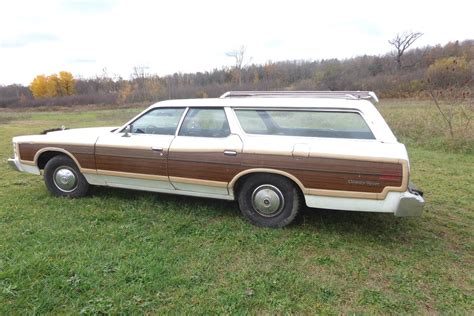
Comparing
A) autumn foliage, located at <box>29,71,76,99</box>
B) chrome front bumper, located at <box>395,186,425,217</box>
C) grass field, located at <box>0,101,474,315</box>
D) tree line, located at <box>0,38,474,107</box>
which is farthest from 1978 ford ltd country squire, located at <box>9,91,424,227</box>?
autumn foliage, located at <box>29,71,76,99</box>

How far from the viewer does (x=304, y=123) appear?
3.96 metres

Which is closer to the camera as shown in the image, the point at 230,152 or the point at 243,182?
the point at 230,152

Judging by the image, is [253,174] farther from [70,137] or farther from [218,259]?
[70,137]

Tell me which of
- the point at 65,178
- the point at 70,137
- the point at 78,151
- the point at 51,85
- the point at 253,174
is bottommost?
the point at 65,178

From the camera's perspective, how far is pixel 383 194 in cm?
336

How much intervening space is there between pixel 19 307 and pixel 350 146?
331cm

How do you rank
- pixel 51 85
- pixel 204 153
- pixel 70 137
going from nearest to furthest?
pixel 204 153
pixel 70 137
pixel 51 85

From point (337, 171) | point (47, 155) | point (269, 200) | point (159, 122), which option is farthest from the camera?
point (47, 155)

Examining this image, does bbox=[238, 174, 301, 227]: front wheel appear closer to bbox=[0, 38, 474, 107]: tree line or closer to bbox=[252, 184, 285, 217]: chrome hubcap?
bbox=[252, 184, 285, 217]: chrome hubcap

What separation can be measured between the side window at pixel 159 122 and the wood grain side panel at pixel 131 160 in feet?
1.09

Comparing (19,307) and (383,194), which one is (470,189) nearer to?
(383,194)

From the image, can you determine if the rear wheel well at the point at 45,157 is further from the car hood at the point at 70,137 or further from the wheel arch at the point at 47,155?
the car hood at the point at 70,137

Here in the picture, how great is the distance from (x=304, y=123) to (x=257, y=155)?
70cm

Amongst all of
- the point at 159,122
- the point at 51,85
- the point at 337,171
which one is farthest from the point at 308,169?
the point at 51,85
